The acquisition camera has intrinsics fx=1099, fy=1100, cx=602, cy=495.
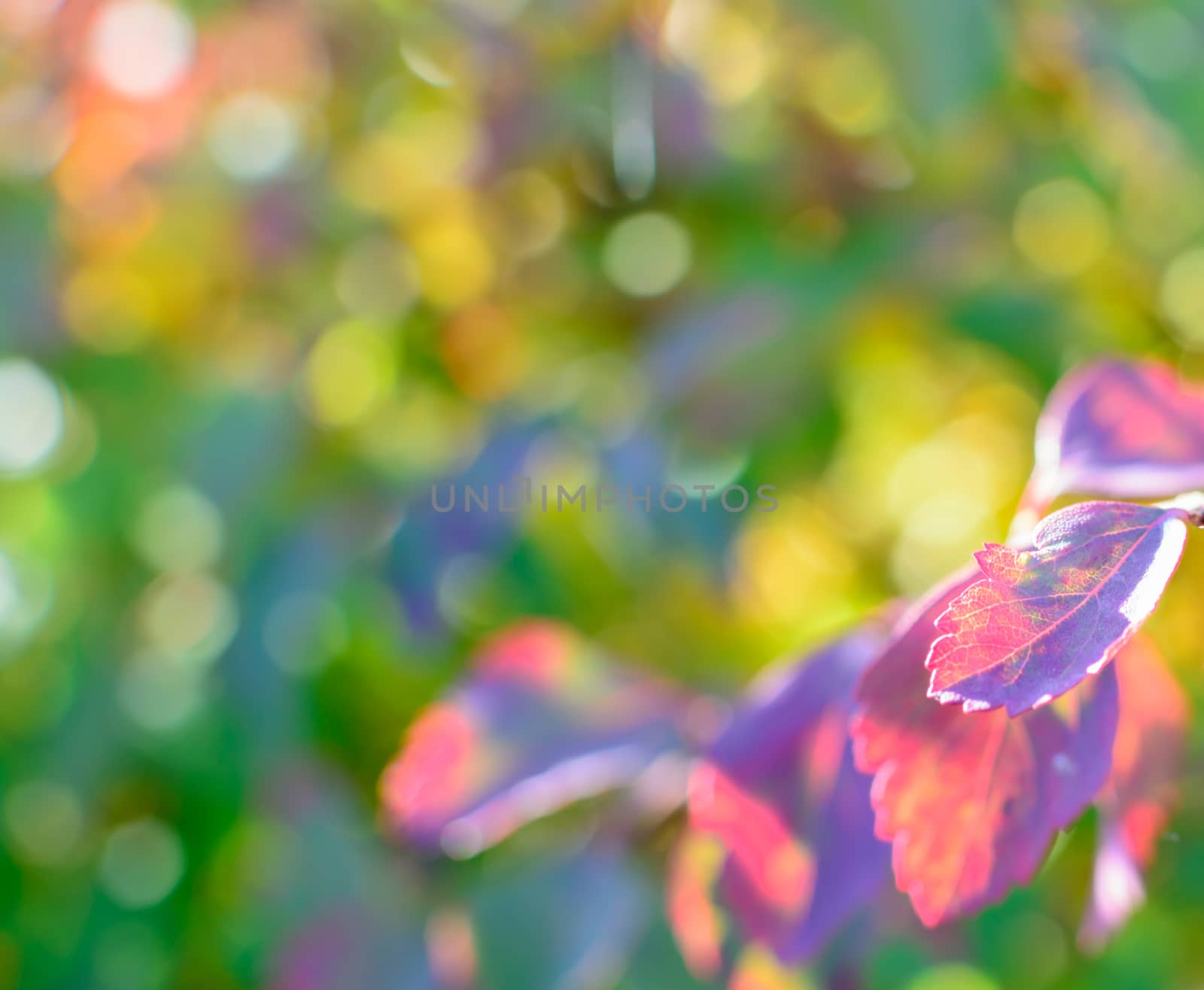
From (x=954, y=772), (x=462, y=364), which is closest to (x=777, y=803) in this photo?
(x=954, y=772)

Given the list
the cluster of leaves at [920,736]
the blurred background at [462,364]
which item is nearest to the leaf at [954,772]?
the cluster of leaves at [920,736]

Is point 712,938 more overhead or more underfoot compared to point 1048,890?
more overhead

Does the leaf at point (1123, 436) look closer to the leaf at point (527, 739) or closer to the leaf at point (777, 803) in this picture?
the leaf at point (777, 803)

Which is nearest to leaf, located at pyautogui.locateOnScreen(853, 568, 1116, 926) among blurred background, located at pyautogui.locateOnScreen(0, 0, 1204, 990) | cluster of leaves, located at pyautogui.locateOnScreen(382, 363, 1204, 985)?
cluster of leaves, located at pyautogui.locateOnScreen(382, 363, 1204, 985)

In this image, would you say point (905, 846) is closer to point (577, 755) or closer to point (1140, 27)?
point (577, 755)

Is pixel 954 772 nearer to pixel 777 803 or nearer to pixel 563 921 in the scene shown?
pixel 777 803

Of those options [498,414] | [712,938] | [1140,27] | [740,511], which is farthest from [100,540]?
[1140,27]

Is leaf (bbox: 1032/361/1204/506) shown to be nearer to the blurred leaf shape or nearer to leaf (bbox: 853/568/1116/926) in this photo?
leaf (bbox: 853/568/1116/926)
